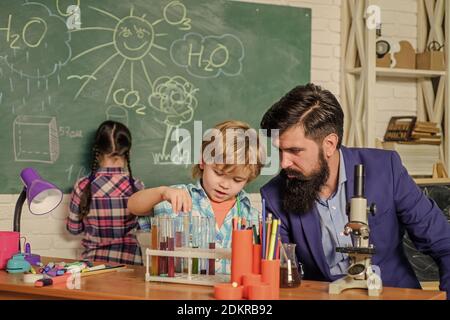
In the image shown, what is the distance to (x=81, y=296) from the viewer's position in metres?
2.16

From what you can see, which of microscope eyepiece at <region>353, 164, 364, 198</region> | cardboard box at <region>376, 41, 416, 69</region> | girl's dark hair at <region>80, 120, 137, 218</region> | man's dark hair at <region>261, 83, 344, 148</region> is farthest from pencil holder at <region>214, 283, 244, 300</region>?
cardboard box at <region>376, 41, 416, 69</region>

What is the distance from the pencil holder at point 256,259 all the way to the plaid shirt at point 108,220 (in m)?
1.98

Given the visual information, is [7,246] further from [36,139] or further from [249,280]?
[36,139]

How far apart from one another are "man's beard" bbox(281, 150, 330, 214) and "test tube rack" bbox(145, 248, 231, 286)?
1.55ft

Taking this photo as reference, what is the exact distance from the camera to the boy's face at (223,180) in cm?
264

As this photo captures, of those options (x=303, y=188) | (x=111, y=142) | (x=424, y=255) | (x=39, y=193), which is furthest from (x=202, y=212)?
(x=424, y=255)

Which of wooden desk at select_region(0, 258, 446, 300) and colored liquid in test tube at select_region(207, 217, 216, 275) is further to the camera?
colored liquid in test tube at select_region(207, 217, 216, 275)

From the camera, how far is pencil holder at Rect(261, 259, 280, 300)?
2119mm

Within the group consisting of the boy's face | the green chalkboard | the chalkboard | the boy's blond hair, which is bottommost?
the chalkboard

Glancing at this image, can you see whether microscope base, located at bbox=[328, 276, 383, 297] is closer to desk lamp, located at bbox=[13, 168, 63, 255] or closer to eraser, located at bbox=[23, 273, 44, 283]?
eraser, located at bbox=[23, 273, 44, 283]

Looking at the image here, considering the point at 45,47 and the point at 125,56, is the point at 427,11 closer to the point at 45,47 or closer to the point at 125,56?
the point at 125,56

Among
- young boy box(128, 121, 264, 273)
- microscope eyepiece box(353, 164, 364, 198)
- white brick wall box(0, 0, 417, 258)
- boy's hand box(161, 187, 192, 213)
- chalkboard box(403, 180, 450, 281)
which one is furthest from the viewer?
white brick wall box(0, 0, 417, 258)

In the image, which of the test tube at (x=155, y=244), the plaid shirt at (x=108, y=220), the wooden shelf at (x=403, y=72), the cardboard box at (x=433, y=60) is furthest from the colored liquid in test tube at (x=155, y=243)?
the cardboard box at (x=433, y=60)
